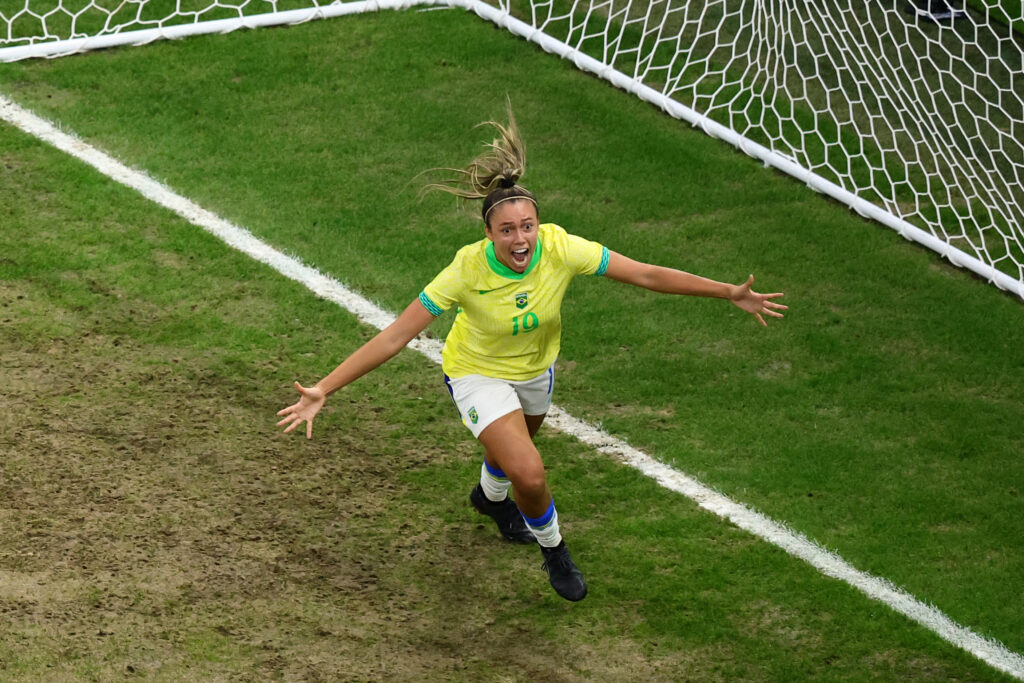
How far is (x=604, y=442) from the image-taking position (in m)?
6.86

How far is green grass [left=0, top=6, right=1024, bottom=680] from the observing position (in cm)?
578

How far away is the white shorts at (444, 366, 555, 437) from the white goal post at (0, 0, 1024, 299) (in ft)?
12.6

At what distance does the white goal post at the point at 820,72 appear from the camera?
29.4 ft

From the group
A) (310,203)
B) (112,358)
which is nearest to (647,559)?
(112,358)

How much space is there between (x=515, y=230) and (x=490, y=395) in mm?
700

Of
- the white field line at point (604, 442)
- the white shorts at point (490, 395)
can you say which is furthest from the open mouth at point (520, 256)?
the white field line at point (604, 442)

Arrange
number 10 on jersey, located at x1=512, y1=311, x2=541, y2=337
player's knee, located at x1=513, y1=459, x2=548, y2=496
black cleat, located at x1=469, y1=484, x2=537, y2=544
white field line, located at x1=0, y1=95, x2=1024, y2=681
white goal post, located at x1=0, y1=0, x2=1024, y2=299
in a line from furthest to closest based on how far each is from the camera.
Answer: white goal post, located at x1=0, y1=0, x2=1024, y2=299, black cleat, located at x1=469, y1=484, x2=537, y2=544, white field line, located at x1=0, y1=95, x2=1024, y2=681, number 10 on jersey, located at x1=512, y1=311, x2=541, y2=337, player's knee, located at x1=513, y1=459, x2=548, y2=496

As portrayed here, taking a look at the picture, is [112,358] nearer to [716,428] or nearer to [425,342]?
[425,342]

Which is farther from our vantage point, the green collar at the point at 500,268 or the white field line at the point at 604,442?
the white field line at the point at 604,442

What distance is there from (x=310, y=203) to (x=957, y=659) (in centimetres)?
487

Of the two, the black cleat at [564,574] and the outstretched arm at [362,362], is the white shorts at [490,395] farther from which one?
the black cleat at [564,574]

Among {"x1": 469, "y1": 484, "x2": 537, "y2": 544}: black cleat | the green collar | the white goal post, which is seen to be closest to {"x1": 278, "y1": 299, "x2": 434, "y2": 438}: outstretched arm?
the green collar

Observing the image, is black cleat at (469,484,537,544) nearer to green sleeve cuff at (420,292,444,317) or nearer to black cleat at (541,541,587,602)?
black cleat at (541,541,587,602)

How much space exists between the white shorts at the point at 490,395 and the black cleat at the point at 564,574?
2.02ft
